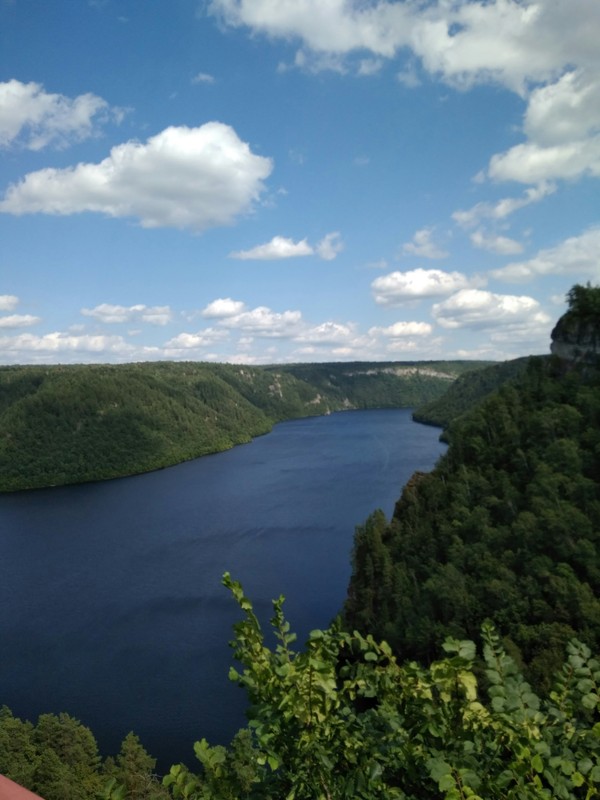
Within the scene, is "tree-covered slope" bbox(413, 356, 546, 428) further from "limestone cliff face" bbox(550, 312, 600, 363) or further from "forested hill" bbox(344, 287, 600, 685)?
"forested hill" bbox(344, 287, 600, 685)

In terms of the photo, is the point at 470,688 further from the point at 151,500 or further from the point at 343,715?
the point at 151,500

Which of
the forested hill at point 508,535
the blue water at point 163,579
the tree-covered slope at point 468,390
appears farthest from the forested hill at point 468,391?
the forested hill at point 508,535

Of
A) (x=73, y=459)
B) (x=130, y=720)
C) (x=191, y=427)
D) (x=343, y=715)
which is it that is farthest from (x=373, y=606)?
(x=191, y=427)

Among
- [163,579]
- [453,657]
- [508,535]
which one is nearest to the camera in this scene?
[453,657]

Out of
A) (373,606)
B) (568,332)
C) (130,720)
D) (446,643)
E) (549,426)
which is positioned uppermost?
(568,332)

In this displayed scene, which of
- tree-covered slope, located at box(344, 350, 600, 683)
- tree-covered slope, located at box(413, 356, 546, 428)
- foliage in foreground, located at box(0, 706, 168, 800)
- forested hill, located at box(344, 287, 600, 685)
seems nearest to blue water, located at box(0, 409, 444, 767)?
foliage in foreground, located at box(0, 706, 168, 800)

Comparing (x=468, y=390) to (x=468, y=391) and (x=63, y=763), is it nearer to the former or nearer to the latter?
(x=468, y=391)

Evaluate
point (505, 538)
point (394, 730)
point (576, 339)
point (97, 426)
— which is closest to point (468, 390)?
point (97, 426)
